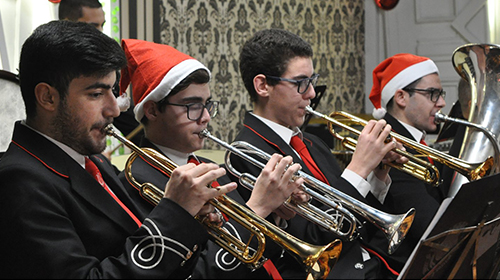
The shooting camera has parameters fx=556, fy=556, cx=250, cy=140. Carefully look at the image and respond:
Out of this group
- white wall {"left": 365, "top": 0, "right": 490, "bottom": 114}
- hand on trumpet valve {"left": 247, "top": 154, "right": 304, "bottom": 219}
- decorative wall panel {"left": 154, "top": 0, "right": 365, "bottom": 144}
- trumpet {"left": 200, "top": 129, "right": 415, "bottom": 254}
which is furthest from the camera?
white wall {"left": 365, "top": 0, "right": 490, "bottom": 114}

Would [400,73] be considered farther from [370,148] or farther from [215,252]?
[215,252]

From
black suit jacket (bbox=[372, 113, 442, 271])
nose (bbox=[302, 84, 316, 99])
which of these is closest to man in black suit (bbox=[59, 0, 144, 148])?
nose (bbox=[302, 84, 316, 99])

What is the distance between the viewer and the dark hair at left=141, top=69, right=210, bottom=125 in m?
1.99

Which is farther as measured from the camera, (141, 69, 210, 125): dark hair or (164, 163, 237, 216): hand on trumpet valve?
(141, 69, 210, 125): dark hair

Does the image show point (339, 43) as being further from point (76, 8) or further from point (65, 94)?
point (65, 94)

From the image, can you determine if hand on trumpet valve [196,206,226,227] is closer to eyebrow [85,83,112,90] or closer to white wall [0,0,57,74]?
eyebrow [85,83,112,90]

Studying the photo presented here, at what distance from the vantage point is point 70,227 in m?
1.38

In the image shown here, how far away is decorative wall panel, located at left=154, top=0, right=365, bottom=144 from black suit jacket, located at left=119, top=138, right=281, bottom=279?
3839 mm

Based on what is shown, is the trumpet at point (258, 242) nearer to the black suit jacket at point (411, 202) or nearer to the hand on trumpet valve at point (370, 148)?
the hand on trumpet valve at point (370, 148)

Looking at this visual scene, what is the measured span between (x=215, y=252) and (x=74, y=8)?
2287 millimetres

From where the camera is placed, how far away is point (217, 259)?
1.57 metres

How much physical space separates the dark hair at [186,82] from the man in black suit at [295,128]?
379mm

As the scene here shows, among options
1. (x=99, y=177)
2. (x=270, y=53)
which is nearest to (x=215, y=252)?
(x=99, y=177)

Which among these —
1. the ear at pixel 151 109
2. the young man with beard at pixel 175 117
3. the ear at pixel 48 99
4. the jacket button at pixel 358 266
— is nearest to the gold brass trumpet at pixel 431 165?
the jacket button at pixel 358 266
